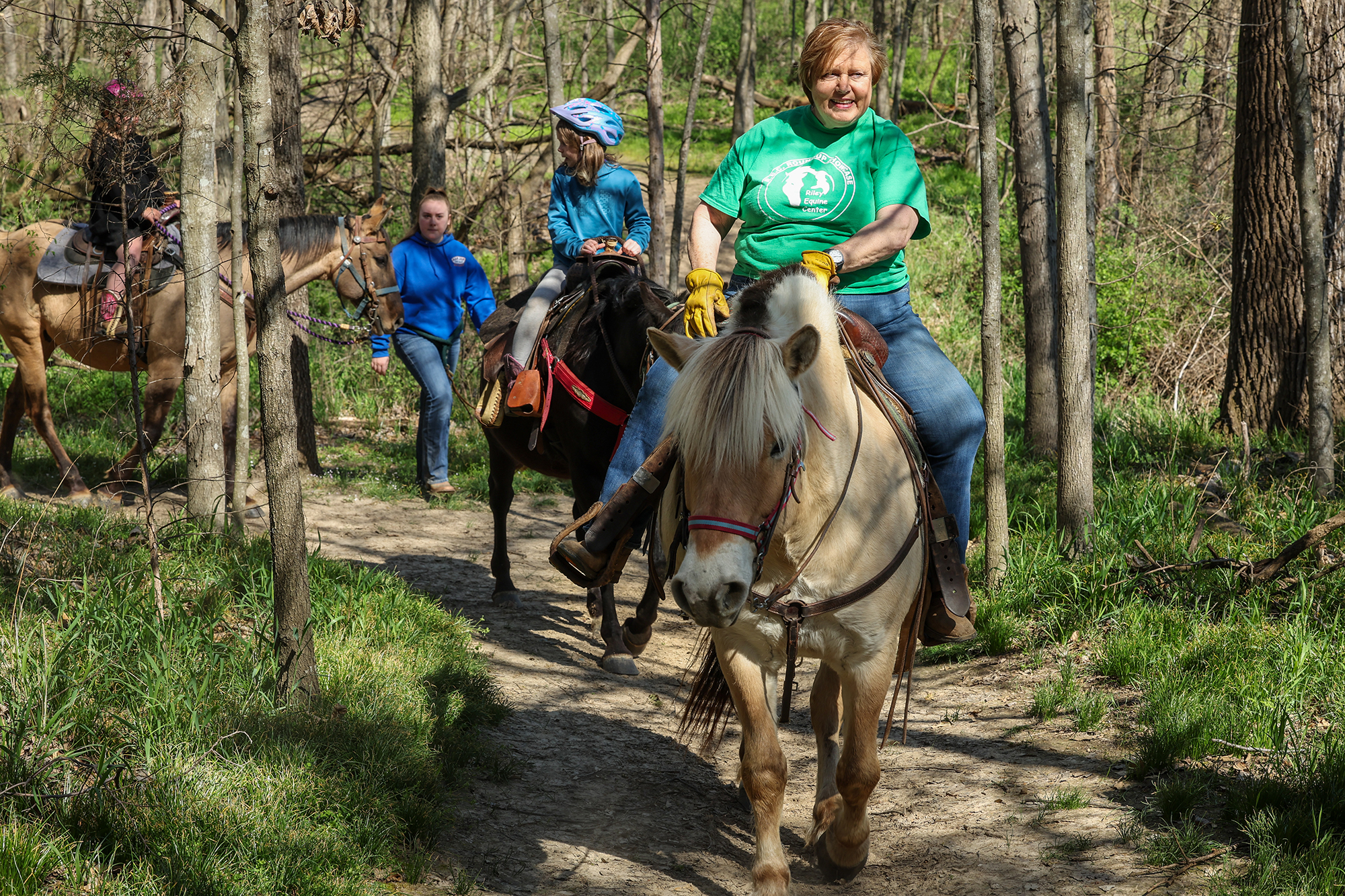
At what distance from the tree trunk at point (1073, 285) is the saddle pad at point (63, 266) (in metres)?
A: 6.36

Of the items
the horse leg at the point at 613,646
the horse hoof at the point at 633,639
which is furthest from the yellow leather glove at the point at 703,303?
the horse leg at the point at 613,646

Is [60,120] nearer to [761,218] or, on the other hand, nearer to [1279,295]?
[761,218]

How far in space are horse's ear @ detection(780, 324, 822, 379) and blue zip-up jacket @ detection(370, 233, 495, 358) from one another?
619cm

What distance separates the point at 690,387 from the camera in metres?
2.66

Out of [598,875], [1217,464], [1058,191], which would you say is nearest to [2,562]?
[598,875]

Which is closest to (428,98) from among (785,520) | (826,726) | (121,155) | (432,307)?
(432,307)

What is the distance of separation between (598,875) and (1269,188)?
23.0 ft

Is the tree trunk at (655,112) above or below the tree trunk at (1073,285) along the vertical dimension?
above

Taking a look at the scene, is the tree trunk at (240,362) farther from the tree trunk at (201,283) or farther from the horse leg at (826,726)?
the horse leg at (826,726)

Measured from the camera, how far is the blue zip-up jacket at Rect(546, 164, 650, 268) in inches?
234

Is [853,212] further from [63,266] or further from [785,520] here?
[63,266]

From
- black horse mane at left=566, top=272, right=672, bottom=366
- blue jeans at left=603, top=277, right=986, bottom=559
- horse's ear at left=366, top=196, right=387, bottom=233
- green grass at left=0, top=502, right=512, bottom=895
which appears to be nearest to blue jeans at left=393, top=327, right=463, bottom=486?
horse's ear at left=366, top=196, right=387, bottom=233

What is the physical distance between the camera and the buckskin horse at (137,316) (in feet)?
24.5

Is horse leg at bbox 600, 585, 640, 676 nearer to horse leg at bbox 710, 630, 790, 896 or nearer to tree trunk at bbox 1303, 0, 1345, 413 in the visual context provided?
horse leg at bbox 710, 630, 790, 896
